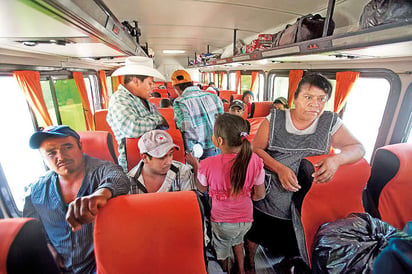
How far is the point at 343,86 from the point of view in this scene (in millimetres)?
3297

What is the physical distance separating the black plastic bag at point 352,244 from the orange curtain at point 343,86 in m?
2.77

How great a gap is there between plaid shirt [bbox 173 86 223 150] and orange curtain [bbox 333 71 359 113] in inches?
98.8

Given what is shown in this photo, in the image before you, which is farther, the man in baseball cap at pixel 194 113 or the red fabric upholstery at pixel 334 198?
the man in baseball cap at pixel 194 113

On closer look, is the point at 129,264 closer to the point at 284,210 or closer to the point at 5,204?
the point at 284,210

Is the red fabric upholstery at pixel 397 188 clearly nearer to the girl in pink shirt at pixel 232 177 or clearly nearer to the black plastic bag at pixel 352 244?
the black plastic bag at pixel 352 244

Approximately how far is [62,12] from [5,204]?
2.75 meters

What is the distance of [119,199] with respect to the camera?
1.04m

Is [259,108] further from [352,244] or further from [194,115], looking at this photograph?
[352,244]

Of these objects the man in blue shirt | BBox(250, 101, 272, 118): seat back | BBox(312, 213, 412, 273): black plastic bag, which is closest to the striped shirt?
the man in blue shirt

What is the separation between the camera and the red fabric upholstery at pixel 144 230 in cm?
102

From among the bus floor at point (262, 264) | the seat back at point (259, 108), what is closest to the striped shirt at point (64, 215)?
the bus floor at point (262, 264)

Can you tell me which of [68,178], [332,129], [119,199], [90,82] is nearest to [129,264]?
[119,199]

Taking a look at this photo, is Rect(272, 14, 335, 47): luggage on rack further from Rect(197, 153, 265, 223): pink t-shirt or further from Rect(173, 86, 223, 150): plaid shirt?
Rect(197, 153, 265, 223): pink t-shirt

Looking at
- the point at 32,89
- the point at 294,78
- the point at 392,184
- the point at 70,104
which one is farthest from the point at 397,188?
the point at 70,104
